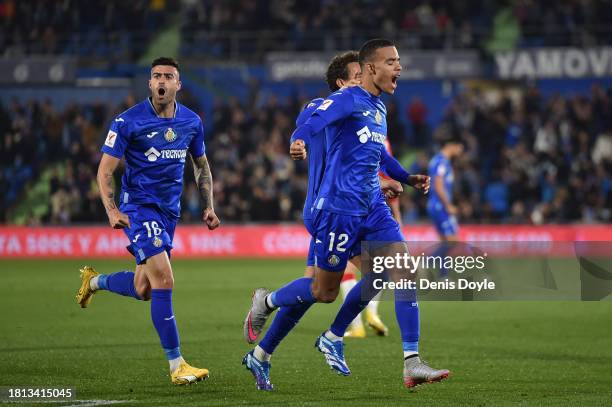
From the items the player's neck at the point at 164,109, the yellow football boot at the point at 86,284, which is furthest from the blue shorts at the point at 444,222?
the player's neck at the point at 164,109

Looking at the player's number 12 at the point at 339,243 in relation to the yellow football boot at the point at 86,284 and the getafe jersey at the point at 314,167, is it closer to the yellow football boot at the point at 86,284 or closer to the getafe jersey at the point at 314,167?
the getafe jersey at the point at 314,167

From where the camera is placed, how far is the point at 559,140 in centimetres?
2689

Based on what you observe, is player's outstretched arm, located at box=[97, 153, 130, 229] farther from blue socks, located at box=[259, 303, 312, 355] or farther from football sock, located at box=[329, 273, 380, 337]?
football sock, located at box=[329, 273, 380, 337]

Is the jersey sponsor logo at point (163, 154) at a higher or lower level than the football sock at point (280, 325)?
higher

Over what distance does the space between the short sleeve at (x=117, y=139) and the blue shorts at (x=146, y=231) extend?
46cm

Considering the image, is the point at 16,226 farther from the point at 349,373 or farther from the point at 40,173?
the point at 349,373

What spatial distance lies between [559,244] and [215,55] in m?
10.8

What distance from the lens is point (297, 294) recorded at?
26.0 feet

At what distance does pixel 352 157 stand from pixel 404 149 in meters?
20.3

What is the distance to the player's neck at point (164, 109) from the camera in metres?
8.74

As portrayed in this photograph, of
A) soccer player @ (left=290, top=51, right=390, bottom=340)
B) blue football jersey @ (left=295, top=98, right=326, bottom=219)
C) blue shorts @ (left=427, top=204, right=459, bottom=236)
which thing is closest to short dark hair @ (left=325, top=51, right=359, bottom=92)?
soccer player @ (left=290, top=51, right=390, bottom=340)

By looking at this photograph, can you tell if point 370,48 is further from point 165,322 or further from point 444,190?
point 444,190

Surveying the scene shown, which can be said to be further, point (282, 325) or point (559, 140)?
point (559, 140)

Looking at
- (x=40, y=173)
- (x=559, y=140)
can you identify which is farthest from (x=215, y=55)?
(x=559, y=140)
